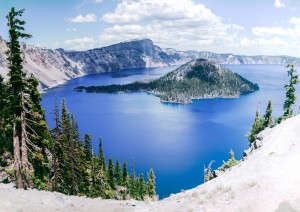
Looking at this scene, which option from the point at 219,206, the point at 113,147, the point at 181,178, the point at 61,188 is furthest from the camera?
the point at 113,147

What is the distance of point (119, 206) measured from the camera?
794 inches

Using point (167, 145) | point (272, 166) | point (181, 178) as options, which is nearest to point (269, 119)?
point (181, 178)

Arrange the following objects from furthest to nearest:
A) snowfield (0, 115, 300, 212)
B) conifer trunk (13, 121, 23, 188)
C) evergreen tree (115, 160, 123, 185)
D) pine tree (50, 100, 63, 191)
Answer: evergreen tree (115, 160, 123, 185) < pine tree (50, 100, 63, 191) < conifer trunk (13, 121, 23, 188) < snowfield (0, 115, 300, 212)

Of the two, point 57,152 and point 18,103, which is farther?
point 57,152

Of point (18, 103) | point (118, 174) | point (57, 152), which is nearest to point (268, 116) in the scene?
point (118, 174)

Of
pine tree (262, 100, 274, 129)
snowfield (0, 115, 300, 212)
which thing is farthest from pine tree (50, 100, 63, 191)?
pine tree (262, 100, 274, 129)

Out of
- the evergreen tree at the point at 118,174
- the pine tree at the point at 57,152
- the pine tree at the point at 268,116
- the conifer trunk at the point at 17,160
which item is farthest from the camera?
the evergreen tree at the point at 118,174

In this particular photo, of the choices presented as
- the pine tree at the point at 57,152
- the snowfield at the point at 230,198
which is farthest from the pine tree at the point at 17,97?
the pine tree at the point at 57,152

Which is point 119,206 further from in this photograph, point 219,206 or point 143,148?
point 143,148

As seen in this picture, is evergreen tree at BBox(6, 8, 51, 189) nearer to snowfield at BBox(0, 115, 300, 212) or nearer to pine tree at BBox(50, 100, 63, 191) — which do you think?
snowfield at BBox(0, 115, 300, 212)

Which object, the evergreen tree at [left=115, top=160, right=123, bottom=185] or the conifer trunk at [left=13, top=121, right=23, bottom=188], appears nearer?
the conifer trunk at [left=13, top=121, right=23, bottom=188]

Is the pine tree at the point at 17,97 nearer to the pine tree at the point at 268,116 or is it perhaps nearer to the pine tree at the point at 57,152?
the pine tree at the point at 57,152

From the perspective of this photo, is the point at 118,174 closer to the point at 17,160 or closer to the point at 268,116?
the point at 268,116

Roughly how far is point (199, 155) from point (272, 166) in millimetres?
131069
